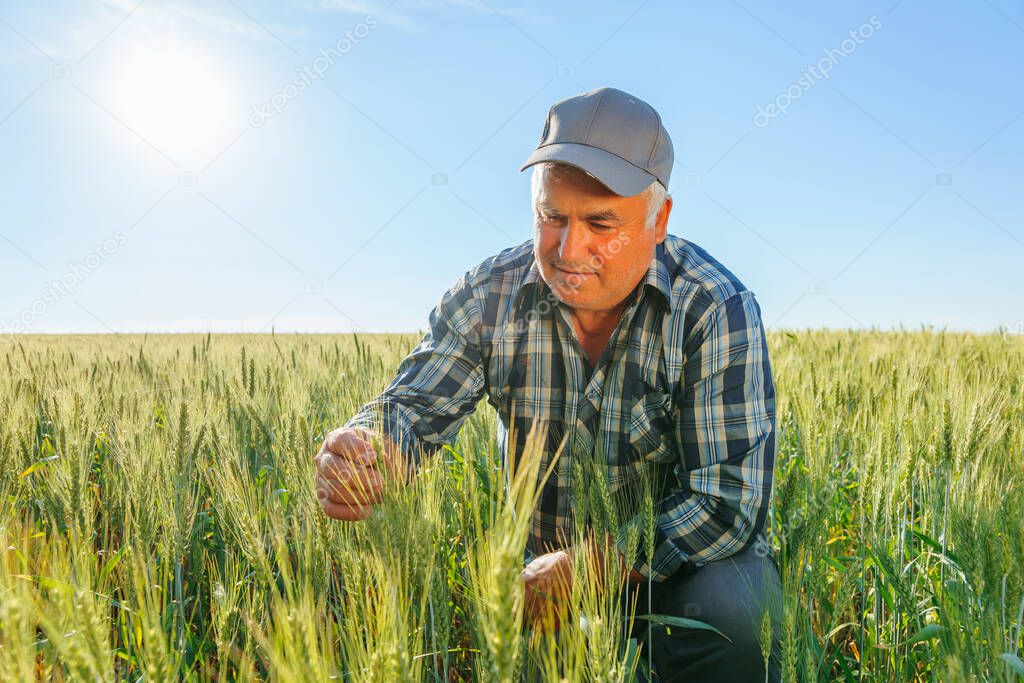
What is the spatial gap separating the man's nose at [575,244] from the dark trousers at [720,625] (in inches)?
33.2

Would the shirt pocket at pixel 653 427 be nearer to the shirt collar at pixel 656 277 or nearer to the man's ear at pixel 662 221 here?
the shirt collar at pixel 656 277

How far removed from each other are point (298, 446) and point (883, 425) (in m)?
1.84

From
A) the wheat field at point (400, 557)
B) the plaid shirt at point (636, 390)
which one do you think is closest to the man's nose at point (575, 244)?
the plaid shirt at point (636, 390)

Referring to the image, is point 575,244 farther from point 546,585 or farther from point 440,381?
point 546,585

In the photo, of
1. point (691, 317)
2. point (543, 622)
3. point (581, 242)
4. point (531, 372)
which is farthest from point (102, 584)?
point (691, 317)

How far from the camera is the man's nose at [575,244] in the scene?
175 centimetres

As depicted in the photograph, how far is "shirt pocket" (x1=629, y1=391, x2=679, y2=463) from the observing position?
1.94 meters

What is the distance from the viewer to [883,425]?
87.0 inches

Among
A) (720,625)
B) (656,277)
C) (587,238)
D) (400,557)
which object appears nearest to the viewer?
(400,557)

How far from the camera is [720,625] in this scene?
1.66m

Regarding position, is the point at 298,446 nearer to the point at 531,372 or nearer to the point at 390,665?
the point at 531,372

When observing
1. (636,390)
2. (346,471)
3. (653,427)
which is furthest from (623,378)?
(346,471)

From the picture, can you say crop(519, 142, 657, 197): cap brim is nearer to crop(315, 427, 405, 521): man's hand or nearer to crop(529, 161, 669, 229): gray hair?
crop(529, 161, 669, 229): gray hair

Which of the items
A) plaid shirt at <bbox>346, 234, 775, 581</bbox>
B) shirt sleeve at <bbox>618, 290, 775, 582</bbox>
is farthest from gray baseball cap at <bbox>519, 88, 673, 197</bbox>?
shirt sleeve at <bbox>618, 290, 775, 582</bbox>
